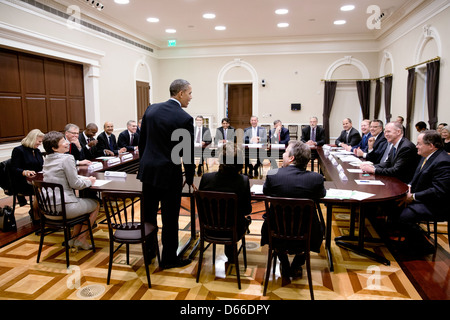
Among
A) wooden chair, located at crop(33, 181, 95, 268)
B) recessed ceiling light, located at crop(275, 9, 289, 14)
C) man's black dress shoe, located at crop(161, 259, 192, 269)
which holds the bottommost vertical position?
man's black dress shoe, located at crop(161, 259, 192, 269)

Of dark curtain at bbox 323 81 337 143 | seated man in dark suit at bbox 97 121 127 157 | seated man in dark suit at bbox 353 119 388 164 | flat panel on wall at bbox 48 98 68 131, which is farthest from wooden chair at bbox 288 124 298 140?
flat panel on wall at bbox 48 98 68 131

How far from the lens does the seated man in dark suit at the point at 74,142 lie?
14.7ft

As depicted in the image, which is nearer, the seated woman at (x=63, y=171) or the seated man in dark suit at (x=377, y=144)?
the seated woman at (x=63, y=171)

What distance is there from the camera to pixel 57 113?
21.8 ft

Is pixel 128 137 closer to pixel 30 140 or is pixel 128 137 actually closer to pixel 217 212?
pixel 30 140

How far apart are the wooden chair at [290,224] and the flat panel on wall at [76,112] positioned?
5.85 metres

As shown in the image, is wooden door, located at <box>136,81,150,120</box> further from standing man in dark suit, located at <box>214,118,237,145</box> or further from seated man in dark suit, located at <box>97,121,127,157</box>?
seated man in dark suit, located at <box>97,121,127,157</box>

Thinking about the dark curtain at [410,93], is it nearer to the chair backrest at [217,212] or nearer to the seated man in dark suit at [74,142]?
the chair backrest at [217,212]

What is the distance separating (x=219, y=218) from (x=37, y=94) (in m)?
5.18

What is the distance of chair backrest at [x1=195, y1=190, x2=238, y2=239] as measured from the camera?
102 inches

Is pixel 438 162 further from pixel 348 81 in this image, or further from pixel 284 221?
pixel 348 81

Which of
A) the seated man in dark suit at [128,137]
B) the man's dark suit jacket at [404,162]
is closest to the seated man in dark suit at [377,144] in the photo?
the man's dark suit jacket at [404,162]
